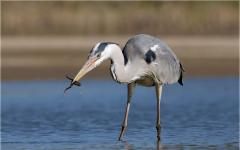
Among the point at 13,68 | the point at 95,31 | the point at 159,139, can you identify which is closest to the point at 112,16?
the point at 95,31

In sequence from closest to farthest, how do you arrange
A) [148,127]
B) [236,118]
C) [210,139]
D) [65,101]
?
[210,139]
[148,127]
[236,118]
[65,101]

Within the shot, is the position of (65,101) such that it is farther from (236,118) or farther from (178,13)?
(178,13)

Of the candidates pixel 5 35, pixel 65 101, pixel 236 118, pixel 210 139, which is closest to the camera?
pixel 210 139

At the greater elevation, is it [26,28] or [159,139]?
[26,28]

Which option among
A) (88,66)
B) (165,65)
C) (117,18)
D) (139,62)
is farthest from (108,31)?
(88,66)

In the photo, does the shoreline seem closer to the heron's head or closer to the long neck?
the long neck

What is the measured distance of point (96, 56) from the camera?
357 inches

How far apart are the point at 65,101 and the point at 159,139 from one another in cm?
500

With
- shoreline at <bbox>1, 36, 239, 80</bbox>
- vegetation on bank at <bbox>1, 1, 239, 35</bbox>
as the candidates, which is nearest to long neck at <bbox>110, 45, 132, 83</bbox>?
shoreline at <bbox>1, 36, 239, 80</bbox>

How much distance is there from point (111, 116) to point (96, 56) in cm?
383

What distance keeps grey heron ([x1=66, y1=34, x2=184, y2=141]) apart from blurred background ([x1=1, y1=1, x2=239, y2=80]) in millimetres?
9095

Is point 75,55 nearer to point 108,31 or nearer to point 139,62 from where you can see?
point 108,31

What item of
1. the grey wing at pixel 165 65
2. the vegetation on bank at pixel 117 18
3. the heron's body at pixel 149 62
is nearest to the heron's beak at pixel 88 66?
the heron's body at pixel 149 62

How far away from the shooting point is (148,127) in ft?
37.8
